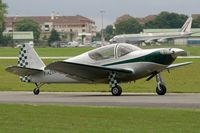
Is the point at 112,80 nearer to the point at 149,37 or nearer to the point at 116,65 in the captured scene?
the point at 116,65

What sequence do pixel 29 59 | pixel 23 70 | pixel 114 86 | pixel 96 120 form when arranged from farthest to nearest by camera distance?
1. pixel 29 59
2. pixel 23 70
3. pixel 114 86
4. pixel 96 120

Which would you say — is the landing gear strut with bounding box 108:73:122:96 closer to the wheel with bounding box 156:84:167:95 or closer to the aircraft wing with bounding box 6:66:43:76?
the wheel with bounding box 156:84:167:95

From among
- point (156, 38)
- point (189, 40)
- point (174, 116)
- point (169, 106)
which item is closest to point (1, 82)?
point (169, 106)

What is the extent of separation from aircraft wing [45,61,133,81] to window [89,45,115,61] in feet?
2.00

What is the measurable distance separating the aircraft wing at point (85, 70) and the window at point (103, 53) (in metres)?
0.61

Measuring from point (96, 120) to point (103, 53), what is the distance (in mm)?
11081

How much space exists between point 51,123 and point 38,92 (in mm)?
13170

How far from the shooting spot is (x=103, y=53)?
25438 millimetres

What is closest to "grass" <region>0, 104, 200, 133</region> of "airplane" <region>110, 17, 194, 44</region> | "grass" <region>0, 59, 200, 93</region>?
"grass" <region>0, 59, 200, 93</region>

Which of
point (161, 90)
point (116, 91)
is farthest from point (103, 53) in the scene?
point (161, 90)

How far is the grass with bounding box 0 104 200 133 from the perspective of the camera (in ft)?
42.7

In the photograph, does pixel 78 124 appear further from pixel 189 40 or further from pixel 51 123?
pixel 189 40

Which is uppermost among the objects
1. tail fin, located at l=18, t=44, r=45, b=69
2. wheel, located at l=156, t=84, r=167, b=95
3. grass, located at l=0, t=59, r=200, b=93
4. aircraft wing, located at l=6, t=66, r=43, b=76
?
tail fin, located at l=18, t=44, r=45, b=69

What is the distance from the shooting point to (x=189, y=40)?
173875mm
